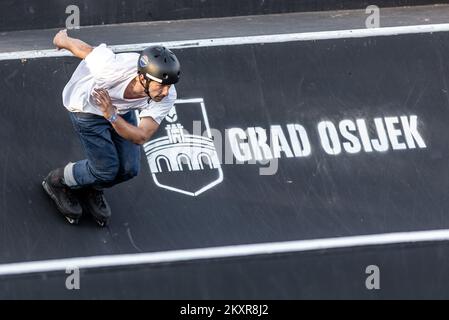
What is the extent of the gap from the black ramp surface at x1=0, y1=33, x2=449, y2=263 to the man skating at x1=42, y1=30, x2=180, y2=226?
11.0 inches

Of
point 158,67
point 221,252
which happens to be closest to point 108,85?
point 158,67

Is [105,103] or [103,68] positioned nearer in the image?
[105,103]

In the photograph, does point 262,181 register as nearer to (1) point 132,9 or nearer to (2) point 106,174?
(2) point 106,174

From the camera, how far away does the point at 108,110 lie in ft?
20.6

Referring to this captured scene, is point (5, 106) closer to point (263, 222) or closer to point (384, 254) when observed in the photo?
point (263, 222)

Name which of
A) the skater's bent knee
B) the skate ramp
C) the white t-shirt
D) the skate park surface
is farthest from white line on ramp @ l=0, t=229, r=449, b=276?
the skate ramp

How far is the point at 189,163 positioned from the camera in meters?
7.55

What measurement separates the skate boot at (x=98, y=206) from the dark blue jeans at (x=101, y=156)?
149 mm

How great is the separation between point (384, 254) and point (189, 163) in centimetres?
154

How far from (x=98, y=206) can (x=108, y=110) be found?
104 centimetres

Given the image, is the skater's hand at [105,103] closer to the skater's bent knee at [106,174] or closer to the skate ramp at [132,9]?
the skater's bent knee at [106,174]

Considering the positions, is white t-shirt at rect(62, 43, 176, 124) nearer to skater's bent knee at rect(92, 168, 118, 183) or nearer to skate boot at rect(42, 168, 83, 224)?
→ skater's bent knee at rect(92, 168, 118, 183)

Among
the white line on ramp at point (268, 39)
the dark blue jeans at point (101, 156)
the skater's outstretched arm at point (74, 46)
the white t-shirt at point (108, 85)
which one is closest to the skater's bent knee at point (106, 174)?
the dark blue jeans at point (101, 156)

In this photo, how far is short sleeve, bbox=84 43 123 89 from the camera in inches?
256
